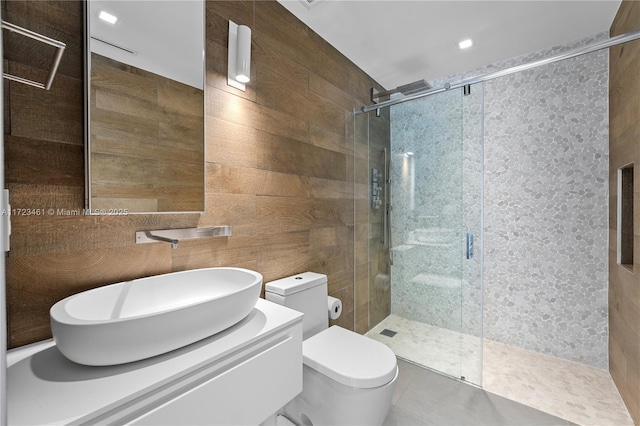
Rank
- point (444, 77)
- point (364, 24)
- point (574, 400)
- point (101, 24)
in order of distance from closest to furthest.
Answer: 1. point (101, 24)
2. point (574, 400)
3. point (364, 24)
4. point (444, 77)

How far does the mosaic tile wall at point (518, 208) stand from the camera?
2197 millimetres

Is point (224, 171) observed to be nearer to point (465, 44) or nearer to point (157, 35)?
point (157, 35)

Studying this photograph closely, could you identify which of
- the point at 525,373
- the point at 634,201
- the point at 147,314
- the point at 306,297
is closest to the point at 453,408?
the point at 525,373

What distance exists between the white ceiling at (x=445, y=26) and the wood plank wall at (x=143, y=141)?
104cm

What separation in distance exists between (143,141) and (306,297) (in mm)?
1187

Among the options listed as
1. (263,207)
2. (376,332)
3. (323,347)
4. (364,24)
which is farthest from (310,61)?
(376,332)

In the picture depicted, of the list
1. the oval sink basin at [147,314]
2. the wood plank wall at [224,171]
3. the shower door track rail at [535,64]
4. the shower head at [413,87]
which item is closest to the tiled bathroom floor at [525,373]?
the wood plank wall at [224,171]

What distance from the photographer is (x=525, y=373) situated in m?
2.20

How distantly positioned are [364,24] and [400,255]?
177 cm

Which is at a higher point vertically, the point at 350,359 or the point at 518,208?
the point at 518,208

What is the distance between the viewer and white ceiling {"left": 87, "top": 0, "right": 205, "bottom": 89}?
1.12 metres

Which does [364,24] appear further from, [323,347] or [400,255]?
[323,347]

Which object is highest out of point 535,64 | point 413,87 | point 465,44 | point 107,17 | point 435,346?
point 465,44

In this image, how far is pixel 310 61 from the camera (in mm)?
2078
